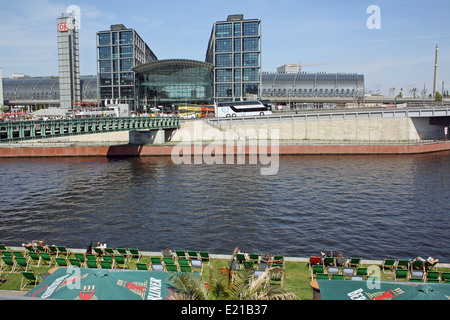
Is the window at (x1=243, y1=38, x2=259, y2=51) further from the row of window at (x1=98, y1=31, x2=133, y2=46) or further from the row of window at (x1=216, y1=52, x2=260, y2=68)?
the row of window at (x1=98, y1=31, x2=133, y2=46)

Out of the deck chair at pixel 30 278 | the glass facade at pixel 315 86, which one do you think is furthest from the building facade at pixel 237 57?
the deck chair at pixel 30 278

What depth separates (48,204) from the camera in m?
33.2

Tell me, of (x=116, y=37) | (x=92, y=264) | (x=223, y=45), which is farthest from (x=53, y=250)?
(x=116, y=37)

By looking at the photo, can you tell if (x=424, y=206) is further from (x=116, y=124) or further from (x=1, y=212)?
(x=116, y=124)

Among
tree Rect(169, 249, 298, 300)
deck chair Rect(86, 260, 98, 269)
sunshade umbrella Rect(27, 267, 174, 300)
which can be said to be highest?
tree Rect(169, 249, 298, 300)

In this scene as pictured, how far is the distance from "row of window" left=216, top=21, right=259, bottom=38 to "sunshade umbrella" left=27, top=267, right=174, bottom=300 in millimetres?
109275

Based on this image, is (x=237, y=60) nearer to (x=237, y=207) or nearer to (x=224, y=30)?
(x=224, y=30)

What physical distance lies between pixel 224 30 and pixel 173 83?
22274 millimetres

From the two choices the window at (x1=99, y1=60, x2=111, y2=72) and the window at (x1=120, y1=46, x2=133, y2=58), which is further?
the window at (x1=99, y1=60, x2=111, y2=72)

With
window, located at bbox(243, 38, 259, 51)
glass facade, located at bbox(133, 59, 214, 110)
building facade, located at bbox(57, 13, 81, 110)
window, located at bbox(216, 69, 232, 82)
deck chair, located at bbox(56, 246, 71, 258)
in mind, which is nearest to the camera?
deck chair, located at bbox(56, 246, 71, 258)

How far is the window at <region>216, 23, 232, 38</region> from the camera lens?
11281cm

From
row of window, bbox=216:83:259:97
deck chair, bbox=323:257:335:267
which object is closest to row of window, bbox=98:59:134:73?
row of window, bbox=216:83:259:97

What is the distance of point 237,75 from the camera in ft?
378
